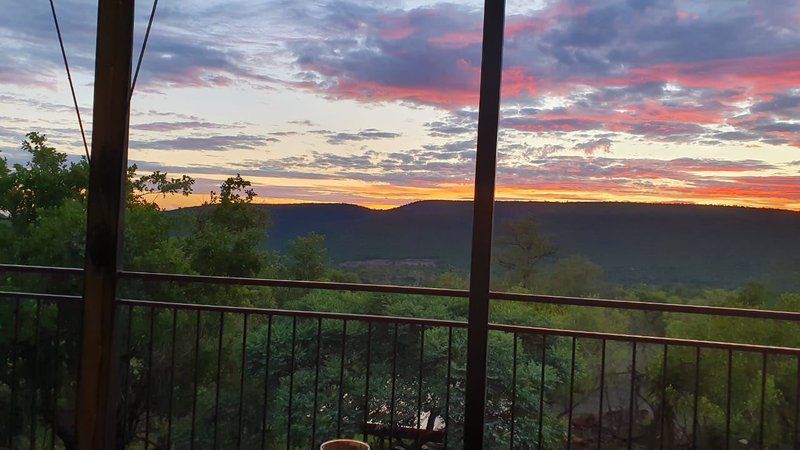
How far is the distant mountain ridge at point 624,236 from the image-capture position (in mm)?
9070

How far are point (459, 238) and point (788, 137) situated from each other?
4.66 meters

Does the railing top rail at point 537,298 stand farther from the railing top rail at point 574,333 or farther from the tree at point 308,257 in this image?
the tree at point 308,257

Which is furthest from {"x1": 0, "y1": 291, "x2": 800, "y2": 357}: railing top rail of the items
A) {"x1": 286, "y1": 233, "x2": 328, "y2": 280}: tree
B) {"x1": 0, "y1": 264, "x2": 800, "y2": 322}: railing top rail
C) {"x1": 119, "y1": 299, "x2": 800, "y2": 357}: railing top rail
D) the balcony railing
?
{"x1": 286, "y1": 233, "x2": 328, "y2": 280}: tree

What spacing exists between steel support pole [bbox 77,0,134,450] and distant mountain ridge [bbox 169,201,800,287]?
669 centimetres

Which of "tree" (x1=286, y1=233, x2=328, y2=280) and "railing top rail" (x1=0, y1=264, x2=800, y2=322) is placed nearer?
"railing top rail" (x1=0, y1=264, x2=800, y2=322)

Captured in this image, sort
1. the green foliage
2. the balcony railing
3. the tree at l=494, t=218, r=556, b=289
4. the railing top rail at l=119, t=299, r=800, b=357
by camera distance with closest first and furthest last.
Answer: the railing top rail at l=119, t=299, r=800, b=357
the balcony railing
the tree at l=494, t=218, r=556, b=289
the green foliage

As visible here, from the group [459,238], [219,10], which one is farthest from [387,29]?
[459,238]

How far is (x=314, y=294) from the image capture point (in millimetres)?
10305

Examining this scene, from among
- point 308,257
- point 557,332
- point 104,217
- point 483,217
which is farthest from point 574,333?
point 308,257

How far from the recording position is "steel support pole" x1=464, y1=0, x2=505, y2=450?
7.83ft

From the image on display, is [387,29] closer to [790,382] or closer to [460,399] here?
[460,399]

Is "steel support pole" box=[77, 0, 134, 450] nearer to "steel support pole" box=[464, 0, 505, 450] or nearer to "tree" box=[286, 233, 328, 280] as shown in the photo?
"steel support pole" box=[464, 0, 505, 450]

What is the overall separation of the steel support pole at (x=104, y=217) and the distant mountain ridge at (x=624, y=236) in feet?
21.9

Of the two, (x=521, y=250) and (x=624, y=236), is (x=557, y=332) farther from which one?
(x=521, y=250)
